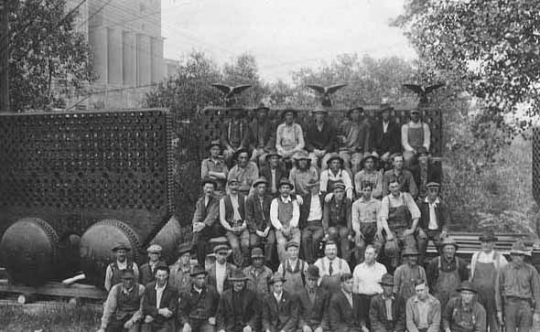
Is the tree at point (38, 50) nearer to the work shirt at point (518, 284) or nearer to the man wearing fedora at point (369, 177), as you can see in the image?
the man wearing fedora at point (369, 177)

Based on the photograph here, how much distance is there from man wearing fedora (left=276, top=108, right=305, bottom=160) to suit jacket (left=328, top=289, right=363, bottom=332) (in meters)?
3.56

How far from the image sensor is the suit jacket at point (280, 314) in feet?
30.9

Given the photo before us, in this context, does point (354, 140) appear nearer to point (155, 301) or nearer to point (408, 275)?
point (408, 275)

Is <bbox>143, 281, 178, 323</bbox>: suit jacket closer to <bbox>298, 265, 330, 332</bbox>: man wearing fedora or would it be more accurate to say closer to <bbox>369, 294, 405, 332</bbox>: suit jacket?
Result: <bbox>298, 265, 330, 332</bbox>: man wearing fedora

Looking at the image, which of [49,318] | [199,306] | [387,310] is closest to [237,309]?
[199,306]

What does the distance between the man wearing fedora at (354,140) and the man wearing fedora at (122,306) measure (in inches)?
165

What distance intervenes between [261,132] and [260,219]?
6.92 ft

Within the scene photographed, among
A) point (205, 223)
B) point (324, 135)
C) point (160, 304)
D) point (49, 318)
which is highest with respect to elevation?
point (324, 135)

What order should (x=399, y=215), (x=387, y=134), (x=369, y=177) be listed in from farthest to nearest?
(x=387, y=134) → (x=369, y=177) → (x=399, y=215)

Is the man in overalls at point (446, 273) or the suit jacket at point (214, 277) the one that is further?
the suit jacket at point (214, 277)

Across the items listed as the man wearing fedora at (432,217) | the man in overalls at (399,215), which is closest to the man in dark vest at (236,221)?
the man in overalls at (399,215)

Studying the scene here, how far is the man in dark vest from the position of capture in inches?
428

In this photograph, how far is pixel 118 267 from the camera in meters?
10.4

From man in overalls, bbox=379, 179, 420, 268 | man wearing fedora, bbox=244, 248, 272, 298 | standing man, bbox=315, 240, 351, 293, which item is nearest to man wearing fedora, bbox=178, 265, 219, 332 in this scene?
man wearing fedora, bbox=244, 248, 272, 298
